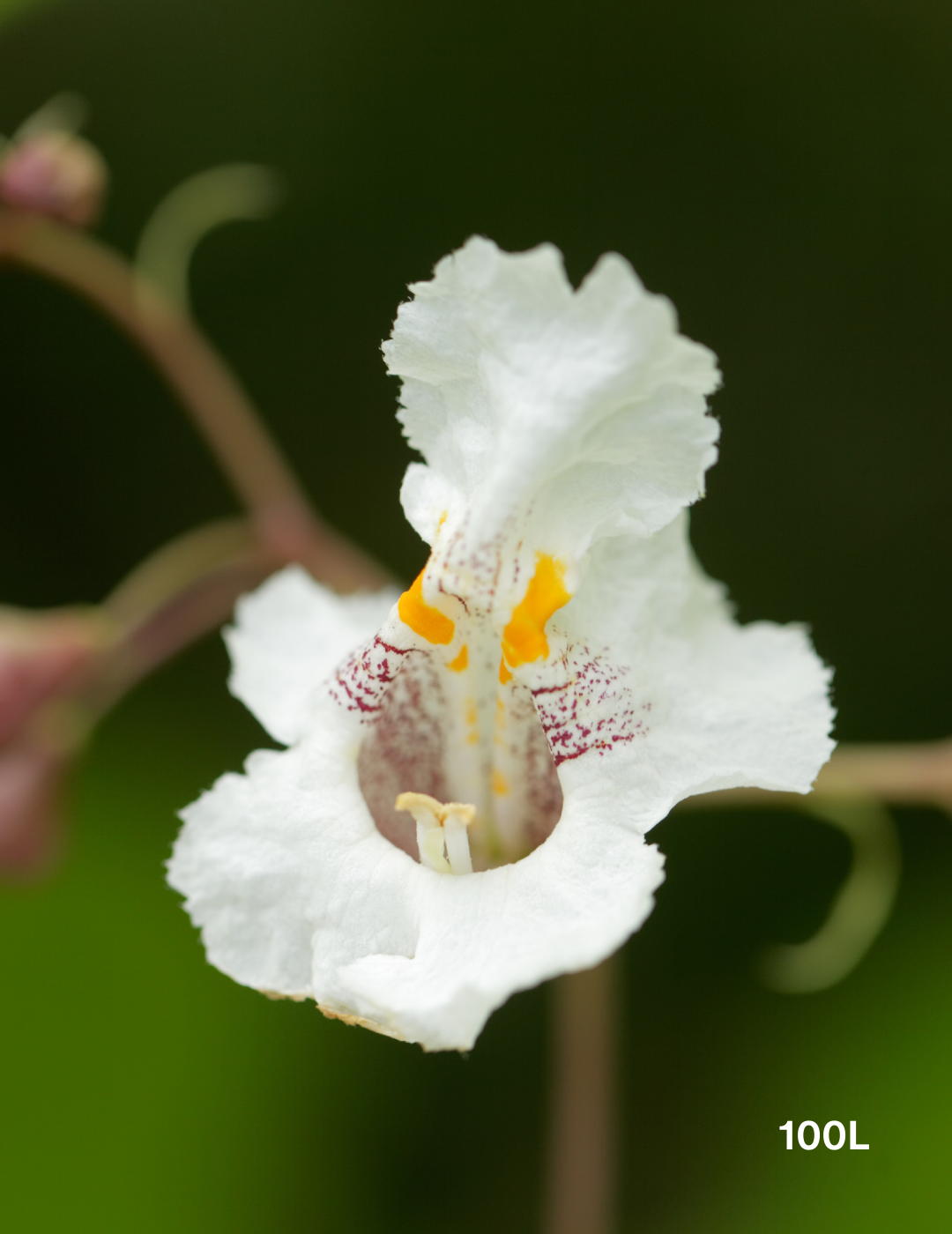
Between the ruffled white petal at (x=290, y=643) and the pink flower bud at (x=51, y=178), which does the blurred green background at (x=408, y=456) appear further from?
the ruffled white petal at (x=290, y=643)

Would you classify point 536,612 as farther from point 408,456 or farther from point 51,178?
point 408,456

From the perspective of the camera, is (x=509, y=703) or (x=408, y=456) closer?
(x=509, y=703)

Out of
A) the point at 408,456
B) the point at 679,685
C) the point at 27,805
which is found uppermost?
the point at 408,456

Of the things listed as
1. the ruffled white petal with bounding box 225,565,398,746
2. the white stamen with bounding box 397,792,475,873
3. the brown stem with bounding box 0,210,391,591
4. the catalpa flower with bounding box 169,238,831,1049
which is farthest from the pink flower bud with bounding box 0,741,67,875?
the white stamen with bounding box 397,792,475,873

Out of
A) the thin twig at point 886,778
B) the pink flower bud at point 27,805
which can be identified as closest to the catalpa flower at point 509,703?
the thin twig at point 886,778

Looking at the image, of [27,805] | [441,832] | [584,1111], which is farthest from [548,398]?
[584,1111]
